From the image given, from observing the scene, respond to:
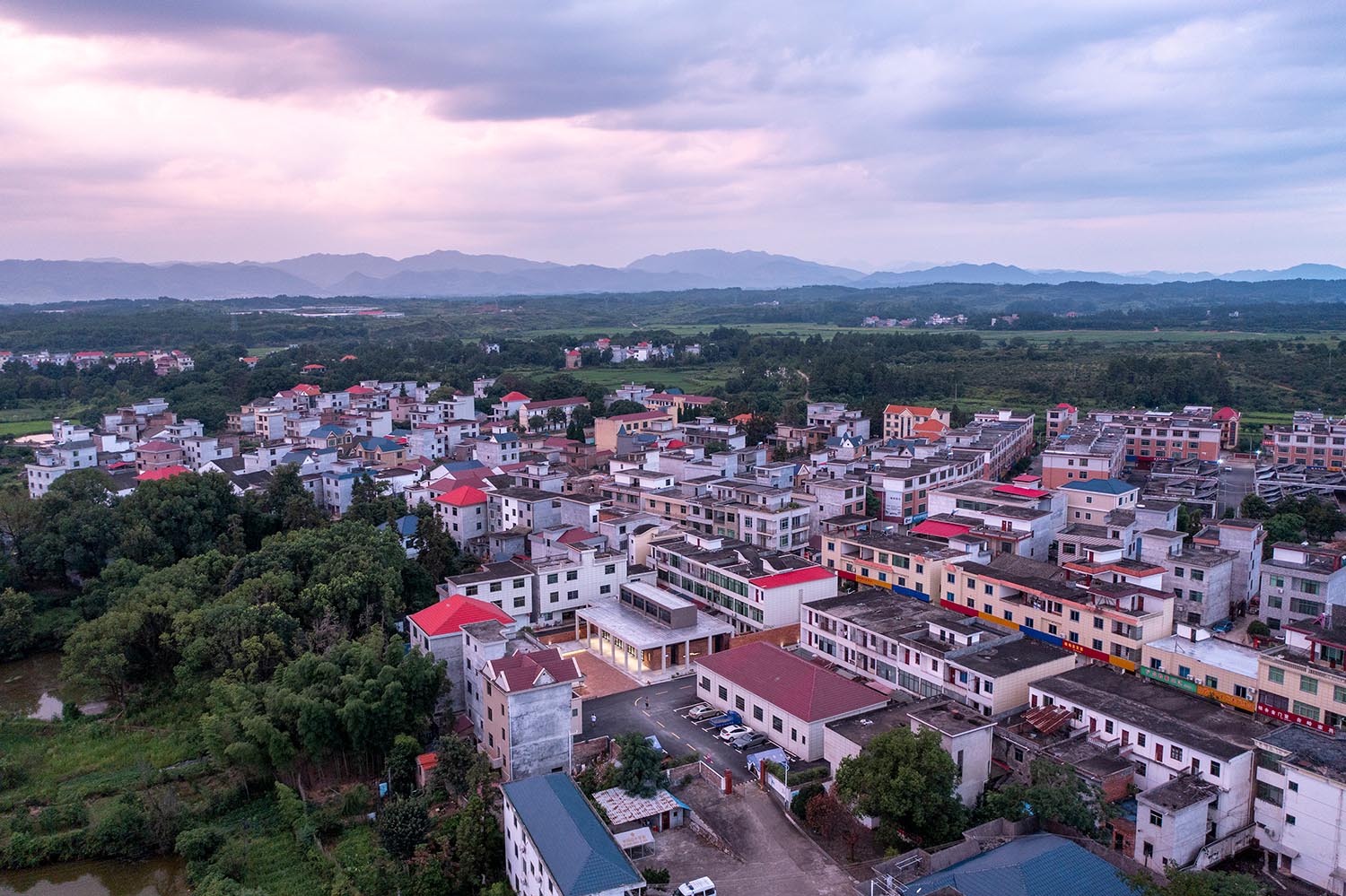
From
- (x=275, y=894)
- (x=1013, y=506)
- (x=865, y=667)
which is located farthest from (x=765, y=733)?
(x=1013, y=506)

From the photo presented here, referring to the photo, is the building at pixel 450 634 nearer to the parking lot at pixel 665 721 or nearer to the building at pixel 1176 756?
the parking lot at pixel 665 721

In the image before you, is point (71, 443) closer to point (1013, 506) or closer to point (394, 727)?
point (394, 727)

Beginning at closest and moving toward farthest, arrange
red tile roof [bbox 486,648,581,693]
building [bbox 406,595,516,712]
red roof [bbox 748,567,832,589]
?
1. red tile roof [bbox 486,648,581,693]
2. building [bbox 406,595,516,712]
3. red roof [bbox 748,567,832,589]

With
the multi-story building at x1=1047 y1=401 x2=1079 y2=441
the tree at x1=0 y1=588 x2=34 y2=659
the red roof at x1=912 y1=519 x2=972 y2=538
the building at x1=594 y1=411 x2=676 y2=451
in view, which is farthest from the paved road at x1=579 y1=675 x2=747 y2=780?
the multi-story building at x1=1047 y1=401 x2=1079 y2=441

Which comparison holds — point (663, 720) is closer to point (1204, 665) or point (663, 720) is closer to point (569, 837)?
point (569, 837)

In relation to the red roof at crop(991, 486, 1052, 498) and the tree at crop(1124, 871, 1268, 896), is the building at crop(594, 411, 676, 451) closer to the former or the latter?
the red roof at crop(991, 486, 1052, 498)
